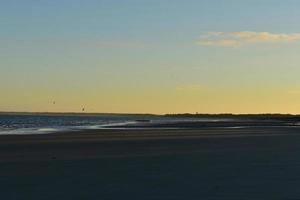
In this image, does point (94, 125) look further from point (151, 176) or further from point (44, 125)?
point (151, 176)

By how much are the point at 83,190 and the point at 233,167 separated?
5.82 m

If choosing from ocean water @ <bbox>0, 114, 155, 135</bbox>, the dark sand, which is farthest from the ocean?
the dark sand

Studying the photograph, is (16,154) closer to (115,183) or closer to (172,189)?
(115,183)

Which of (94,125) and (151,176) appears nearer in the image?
(151,176)

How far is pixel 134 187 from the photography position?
13.1 meters

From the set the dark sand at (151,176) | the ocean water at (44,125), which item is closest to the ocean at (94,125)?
the ocean water at (44,125)

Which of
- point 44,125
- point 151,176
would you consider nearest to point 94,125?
point 44,125

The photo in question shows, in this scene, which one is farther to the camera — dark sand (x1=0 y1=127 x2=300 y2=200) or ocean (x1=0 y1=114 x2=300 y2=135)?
ocean (x1=0 y1=114 x2=300 y2=135)

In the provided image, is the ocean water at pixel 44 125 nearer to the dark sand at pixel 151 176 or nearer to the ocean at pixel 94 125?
the ocean at pixel 94 125

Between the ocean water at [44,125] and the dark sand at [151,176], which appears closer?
the dark sand at [151,176]

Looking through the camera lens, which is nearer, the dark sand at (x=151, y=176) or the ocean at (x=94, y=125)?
the dark sand at (x=151, y=176)

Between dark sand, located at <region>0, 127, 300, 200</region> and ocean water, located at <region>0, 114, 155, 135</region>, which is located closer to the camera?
dark sand, located at <region>0, 127, 300, 200</region>

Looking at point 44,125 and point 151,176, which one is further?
point 44,125

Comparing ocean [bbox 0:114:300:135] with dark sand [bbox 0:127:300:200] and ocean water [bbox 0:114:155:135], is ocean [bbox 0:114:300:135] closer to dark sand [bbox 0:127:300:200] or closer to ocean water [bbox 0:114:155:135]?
ocean water [bbox 0:114:155:135]
